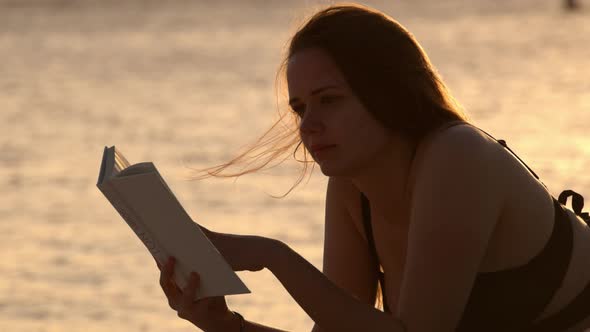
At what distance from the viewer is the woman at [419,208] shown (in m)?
3.03

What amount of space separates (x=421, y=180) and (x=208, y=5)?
117ft

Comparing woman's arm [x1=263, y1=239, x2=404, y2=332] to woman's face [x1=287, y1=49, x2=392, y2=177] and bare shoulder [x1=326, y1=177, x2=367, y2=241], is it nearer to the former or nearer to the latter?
woman's face [x1=287, y1=49, x2=392, y2=177]

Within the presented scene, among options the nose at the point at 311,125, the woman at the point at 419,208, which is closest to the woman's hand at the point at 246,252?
the woman at the point at 419,208

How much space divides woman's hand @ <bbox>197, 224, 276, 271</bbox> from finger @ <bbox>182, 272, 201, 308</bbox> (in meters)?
0.10

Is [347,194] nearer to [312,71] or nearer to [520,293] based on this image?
[312,71]

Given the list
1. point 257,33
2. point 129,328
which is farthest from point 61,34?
point 129,328

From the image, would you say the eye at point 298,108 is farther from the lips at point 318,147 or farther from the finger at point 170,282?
the finger at point 170,282

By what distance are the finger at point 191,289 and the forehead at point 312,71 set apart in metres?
0.48

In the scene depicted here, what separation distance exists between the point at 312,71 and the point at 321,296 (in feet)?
1.64

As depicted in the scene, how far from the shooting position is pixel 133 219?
3.05 m

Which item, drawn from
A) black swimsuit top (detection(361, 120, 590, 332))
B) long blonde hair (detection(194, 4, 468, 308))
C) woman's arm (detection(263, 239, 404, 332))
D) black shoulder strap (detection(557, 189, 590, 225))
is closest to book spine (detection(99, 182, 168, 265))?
woman's arm (detection(263, 239, 404, 332))

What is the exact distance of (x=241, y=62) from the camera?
20172 mm

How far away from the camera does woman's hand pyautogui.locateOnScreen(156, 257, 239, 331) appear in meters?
3.06

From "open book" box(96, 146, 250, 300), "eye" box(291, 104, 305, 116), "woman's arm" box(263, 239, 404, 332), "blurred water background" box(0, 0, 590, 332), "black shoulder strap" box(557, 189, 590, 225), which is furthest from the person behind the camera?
"blurred water background" box(0, 0, 590, 332)
